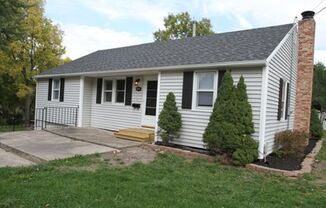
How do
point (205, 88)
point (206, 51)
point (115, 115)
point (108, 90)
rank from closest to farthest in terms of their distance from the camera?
point (205, 88), point (206, 51), point (115, 115), point (108, 90)

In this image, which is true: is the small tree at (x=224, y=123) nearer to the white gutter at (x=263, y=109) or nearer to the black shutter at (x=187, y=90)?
the white gutter at (x=263, y=109)

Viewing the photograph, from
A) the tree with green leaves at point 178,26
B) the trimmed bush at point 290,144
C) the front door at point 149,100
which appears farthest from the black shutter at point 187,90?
the tree with green leaves at point 178,26

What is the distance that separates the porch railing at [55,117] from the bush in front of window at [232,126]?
25.2ft

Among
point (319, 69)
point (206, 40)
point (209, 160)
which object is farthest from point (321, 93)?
point (209, 160)

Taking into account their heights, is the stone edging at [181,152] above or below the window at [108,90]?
below

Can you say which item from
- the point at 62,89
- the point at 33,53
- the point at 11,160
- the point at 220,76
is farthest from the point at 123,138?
the point at 33,53

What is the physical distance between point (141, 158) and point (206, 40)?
6352 mm

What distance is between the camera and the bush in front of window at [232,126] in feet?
24.1

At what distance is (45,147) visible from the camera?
8.59m

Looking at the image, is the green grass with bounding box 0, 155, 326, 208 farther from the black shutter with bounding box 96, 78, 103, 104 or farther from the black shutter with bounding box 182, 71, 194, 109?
the black shutter with bounding box 96, 78, 103, 104

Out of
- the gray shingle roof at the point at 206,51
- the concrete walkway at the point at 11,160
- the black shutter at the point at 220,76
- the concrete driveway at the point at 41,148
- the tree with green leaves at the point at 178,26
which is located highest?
the tree with green leaves at the point at 178,26

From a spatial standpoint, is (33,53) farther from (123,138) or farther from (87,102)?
(123,138)

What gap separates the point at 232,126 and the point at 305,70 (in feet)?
19.7

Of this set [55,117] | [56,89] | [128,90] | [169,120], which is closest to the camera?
[169,120]
